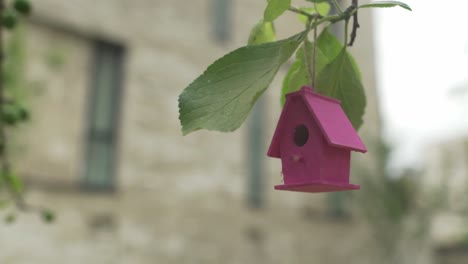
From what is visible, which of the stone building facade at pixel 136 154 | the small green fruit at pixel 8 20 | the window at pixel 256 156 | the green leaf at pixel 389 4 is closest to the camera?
the green leaf at pixel 389 4

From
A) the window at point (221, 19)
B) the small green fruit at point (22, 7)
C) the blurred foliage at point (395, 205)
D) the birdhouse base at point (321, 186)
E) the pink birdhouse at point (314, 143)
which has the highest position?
the window at point (221, 19)

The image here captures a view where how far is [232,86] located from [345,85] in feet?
0.42

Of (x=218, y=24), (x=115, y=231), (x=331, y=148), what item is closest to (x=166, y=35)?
(x=218, y=24)

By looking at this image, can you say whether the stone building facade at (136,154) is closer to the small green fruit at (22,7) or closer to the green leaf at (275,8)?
the small green fruit at (22,7)

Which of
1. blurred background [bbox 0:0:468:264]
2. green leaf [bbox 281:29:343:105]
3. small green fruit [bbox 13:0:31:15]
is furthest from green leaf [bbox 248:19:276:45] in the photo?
blurred background [bbox 0:0:468:264]

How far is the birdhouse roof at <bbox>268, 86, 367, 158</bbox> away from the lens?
1.63 ft

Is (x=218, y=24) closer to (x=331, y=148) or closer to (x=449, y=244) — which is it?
(x=449, y=244)

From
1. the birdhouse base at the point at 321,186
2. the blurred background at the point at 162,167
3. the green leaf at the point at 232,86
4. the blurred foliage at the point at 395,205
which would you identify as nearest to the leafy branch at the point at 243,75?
the green leaf at the point at 232,86

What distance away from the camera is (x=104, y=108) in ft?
13.6

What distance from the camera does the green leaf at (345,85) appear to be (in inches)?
19.3

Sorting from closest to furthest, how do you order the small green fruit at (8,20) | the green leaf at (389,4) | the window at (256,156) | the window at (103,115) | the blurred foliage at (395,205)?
1. the green leaf at (389,4)
2. the small green fruit at (8,20)
3. the window at (103,115)
4. the window at (256,156)
5. the blurred foliage at (395,205)

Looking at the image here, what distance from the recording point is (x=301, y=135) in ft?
1.94

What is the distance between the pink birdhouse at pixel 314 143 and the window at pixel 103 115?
352cm

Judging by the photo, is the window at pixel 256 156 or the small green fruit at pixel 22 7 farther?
the window at pixel 256 156
